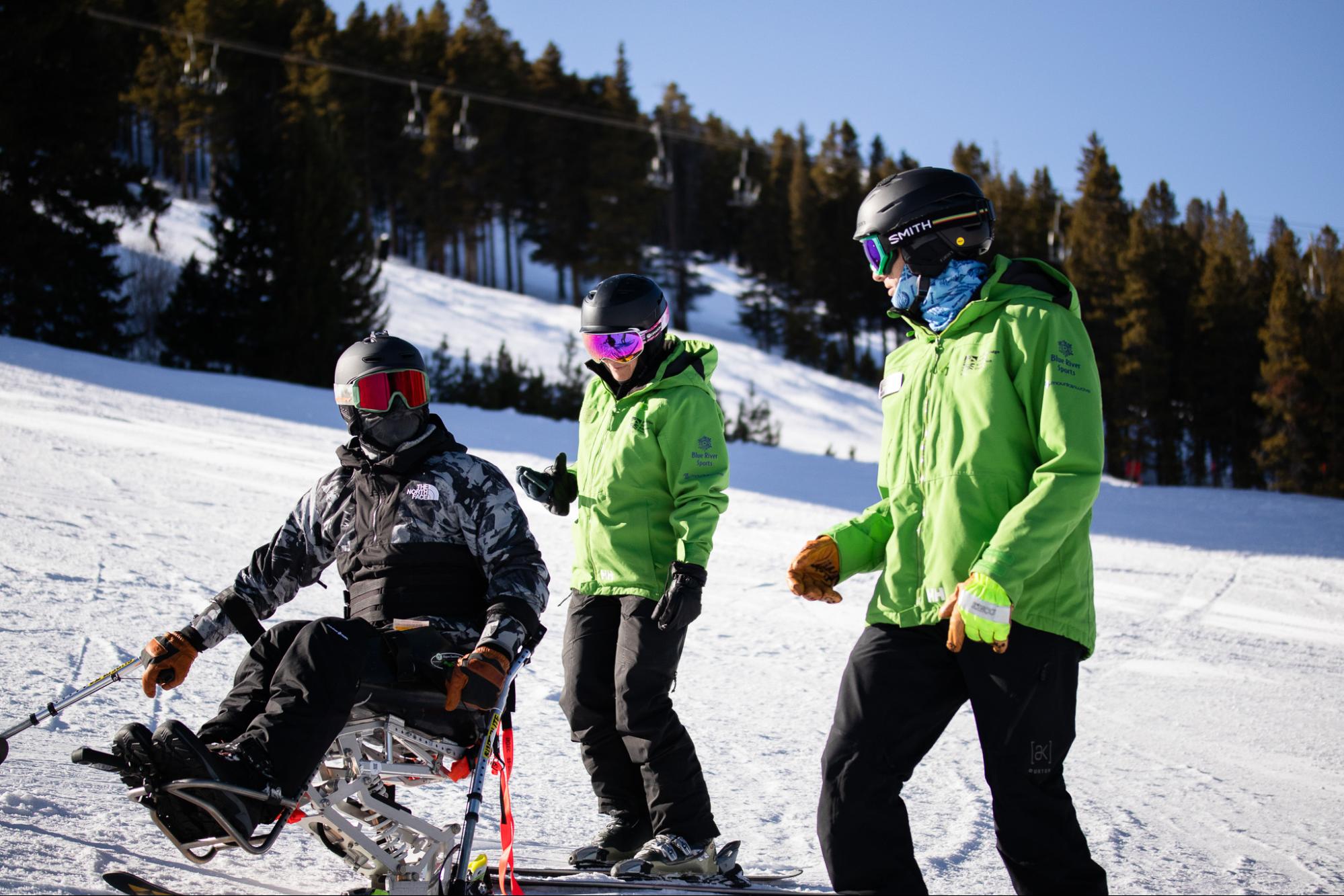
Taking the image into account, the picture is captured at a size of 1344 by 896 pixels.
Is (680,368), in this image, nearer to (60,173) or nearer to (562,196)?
(60,173)

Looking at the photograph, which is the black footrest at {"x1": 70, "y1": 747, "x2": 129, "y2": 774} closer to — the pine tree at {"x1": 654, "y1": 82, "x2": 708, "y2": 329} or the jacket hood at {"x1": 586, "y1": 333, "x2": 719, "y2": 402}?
the jacket hood at {"x1": 586, "y1": 333, "x2": 719, "y2": 402}

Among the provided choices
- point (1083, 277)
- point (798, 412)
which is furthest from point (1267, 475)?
point (798, 412)

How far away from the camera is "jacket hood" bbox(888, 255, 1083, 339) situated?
282cm

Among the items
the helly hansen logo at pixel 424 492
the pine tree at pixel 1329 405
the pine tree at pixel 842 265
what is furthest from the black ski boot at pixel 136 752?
the pine tree at pixel 842 265

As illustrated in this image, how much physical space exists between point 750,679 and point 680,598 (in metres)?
3.17

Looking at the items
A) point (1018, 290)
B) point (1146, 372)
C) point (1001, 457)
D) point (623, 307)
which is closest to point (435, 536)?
point (623, 307)

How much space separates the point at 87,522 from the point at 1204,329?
50696 millimetres

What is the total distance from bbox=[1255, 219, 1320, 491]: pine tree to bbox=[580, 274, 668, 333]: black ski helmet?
46.0 m

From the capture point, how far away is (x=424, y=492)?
3404mm

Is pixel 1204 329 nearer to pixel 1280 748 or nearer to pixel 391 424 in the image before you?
pixel 1280 748

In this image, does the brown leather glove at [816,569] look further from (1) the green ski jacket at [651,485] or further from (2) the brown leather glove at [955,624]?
(1) the green ski jacket at [651,485]

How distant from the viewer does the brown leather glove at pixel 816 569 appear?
3.07 metres

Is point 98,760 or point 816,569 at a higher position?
point 816,569

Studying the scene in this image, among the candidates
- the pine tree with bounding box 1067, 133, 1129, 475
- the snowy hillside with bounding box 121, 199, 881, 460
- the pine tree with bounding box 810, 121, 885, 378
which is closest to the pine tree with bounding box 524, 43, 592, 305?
the snowy hillside with bounding box 121, 199, 881, 460
